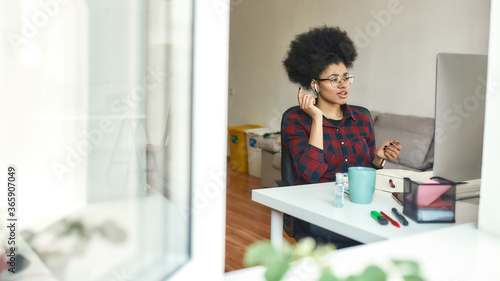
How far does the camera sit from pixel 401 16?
13.6 ft

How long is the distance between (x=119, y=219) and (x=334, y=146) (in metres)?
1.72

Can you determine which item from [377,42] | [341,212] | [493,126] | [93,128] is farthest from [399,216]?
[377,42]

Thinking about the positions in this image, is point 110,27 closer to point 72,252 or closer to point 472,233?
point 72,252

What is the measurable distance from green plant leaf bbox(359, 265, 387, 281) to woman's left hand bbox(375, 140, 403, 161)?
1.56m

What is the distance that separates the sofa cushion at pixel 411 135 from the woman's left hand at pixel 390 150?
5.05 ft

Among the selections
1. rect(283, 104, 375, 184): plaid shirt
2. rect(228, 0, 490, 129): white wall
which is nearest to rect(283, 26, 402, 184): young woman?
rect(283, 104, 375, 184): plaid shirt

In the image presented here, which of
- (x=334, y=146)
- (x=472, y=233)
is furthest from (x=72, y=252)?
(x=334, y=146)

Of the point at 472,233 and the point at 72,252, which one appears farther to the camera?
the point at 472,233

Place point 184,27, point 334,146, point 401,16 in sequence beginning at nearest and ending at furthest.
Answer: point 184,27 < point 334,146 < point 401,16

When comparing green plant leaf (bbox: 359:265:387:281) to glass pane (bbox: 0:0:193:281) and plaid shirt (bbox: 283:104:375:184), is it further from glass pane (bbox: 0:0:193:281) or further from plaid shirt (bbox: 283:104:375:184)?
plaid shirt (bbox: 283:104:375:184)

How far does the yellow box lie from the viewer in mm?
5879

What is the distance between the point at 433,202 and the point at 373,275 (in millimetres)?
876

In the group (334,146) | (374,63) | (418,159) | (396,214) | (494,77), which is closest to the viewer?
(494,77)

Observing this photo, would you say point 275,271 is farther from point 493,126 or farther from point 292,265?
point 493,126
